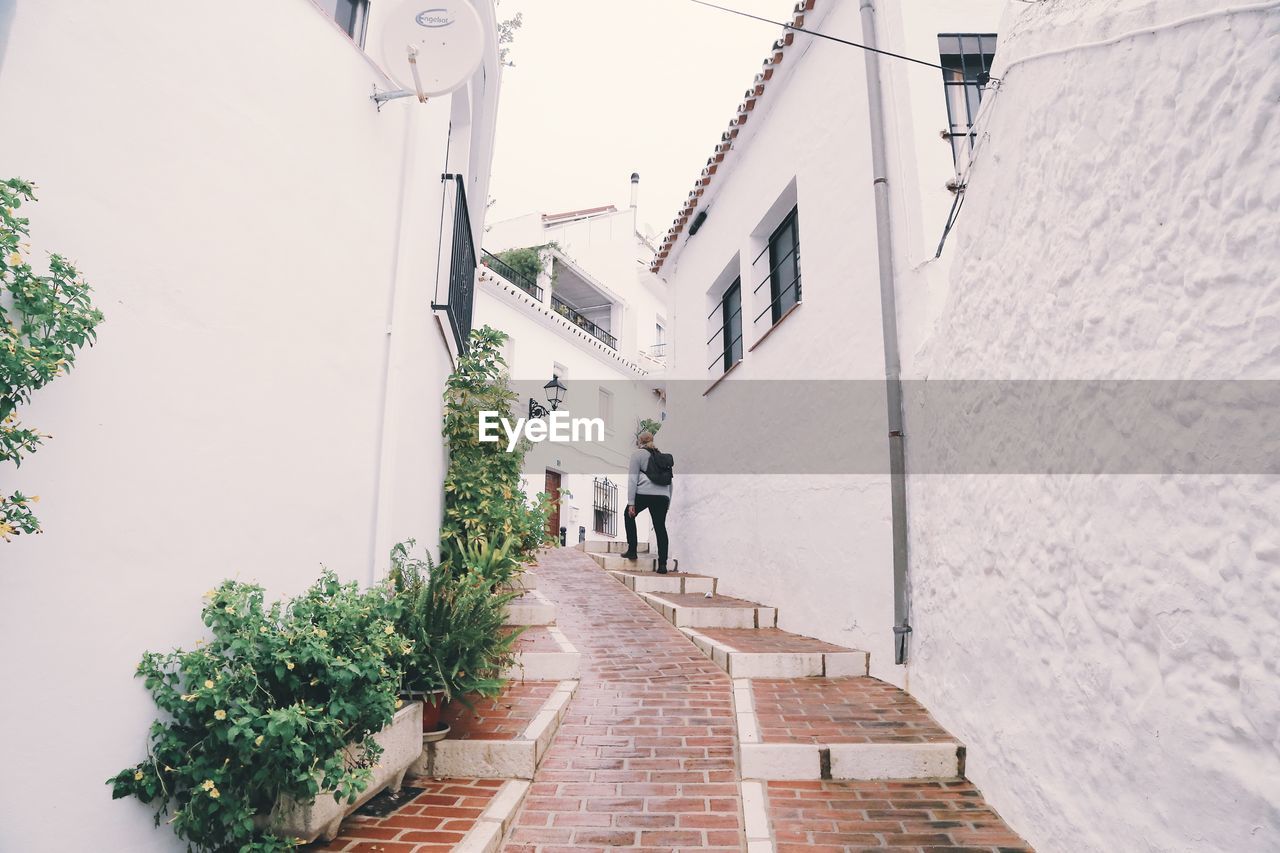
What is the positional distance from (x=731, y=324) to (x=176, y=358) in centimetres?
744

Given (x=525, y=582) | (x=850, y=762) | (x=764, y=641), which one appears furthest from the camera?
(x=525, y=582)

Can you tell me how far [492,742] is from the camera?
3.98 m

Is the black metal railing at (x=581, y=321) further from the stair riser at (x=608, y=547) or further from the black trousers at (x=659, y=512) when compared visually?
the black trousers at (x=659, y=512)

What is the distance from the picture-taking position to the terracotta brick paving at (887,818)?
3217 mm

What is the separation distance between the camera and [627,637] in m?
6.55

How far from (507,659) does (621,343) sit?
1898 centimetres

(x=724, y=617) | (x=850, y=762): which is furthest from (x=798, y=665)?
(x=724, y=617)

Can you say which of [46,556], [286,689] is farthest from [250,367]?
[286,689]

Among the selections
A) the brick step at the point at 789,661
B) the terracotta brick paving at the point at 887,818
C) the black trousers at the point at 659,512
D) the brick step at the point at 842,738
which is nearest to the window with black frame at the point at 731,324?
the black trousers at the point at 659,512

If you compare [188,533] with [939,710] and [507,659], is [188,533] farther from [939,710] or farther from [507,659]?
[939,710]

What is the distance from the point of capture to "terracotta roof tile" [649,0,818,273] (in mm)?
7112

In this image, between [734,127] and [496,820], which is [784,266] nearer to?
[734,127]

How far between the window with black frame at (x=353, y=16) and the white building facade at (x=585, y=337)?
36.5 feet

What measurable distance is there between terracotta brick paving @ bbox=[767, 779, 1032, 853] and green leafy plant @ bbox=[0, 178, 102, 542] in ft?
10.4
